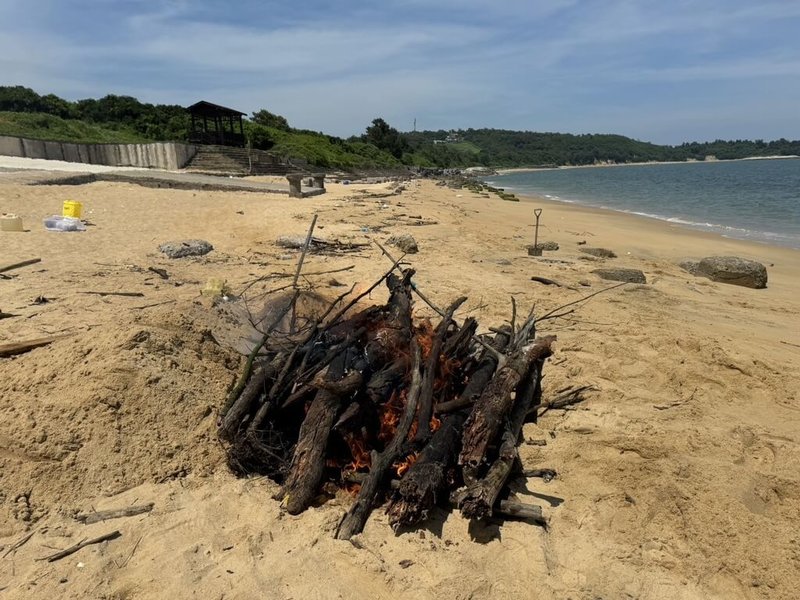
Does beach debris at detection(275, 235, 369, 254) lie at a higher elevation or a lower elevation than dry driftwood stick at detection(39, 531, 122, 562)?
higher

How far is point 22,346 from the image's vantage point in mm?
4152

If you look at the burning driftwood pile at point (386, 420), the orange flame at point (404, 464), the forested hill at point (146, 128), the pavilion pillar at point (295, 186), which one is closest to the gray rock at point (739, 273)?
the burning driftwood pile at point (386, 420)

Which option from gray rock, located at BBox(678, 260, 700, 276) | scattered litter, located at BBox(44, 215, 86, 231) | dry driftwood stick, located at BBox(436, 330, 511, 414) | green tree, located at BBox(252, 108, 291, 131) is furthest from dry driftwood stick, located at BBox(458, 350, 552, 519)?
green tree, located at BBox(252, 108, 291, 131)

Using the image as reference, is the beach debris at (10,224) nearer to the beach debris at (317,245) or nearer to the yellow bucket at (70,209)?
the yellow bucket at (70,209)

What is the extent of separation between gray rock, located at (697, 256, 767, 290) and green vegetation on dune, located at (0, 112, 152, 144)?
29.6 m

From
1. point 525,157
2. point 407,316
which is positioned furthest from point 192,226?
point 525,157

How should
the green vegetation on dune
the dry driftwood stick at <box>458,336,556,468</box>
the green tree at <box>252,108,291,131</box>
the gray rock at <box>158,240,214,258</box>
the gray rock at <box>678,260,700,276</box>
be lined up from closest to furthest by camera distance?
the dry driftwood stick at <box>458,336,556,468</box> < the gray rock at <box>158,240,214,258</box> < the gray rock at <box>678,260,700,276</box> < the green vegetation on dune < the green tree at <box>252,108,291,131</box>

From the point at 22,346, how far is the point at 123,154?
2634 cm

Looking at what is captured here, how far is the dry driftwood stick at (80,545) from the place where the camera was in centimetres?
285

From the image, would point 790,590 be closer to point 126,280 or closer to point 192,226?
point 126,280

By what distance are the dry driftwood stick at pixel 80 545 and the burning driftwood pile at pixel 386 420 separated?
89 cm

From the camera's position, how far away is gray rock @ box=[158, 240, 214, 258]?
9031 millimetres

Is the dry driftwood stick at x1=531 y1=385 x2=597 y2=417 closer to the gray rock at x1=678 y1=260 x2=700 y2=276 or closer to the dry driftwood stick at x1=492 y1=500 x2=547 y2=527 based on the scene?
the dry driftwood stick at x1=492 y1=500 x2=547 y2=527

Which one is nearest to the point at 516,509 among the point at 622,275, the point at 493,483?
the point at 493,483
